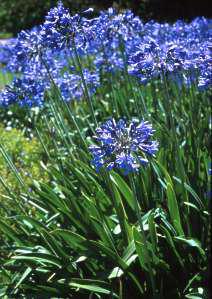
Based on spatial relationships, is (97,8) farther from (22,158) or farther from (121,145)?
(121,145)

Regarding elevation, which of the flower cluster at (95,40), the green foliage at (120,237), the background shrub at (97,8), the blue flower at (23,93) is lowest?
the background shrub at (97,8)

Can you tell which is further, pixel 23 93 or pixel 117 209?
pixel 23 93

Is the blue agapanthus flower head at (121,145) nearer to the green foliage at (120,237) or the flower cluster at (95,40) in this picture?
the green foliage at (120,237)

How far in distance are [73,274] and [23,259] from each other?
0.37 meters

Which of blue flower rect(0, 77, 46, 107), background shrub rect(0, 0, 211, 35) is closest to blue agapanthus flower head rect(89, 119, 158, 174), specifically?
blue flower rect(0, 77, 46, 107)

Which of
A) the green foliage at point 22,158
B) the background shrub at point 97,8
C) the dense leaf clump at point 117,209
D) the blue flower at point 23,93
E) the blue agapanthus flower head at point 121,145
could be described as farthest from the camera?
the background shrub at point 97,8

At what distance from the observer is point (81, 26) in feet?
11.3

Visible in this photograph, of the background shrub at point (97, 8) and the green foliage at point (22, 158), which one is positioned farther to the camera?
the background shrub at point (97, 8)

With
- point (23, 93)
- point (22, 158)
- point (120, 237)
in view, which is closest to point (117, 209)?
point (120, 237)

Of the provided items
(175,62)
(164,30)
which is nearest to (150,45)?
(175,62)

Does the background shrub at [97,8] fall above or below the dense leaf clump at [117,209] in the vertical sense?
below

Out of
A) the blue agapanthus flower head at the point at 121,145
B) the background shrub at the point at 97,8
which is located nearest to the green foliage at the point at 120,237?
the blue agapanthus flower head at the point at 121,145

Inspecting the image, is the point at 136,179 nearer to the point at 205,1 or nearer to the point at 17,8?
the point at 205,1

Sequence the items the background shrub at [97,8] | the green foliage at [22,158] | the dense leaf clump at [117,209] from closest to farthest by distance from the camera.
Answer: the dense leaf clump at [117,209] → the green foliage at [22,158] → the background shrub at [97,8]
